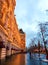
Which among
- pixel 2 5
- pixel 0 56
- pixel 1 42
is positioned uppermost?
pixel 2 5

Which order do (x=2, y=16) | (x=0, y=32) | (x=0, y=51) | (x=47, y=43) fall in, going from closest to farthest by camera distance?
(x=47, y=43) < (x=0, y=32) < (x=2, y=16) < (x=0, y=51)

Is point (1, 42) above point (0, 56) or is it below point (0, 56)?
above

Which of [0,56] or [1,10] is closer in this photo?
[1,10]

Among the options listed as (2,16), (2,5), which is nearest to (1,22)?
(2,16)

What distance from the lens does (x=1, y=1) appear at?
3052 centimetres

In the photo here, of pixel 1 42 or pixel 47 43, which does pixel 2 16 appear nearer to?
pixel 1 42

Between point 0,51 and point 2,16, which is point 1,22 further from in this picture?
point 0,51

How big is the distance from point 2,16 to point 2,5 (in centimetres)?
198

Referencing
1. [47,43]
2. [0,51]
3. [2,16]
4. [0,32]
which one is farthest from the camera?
[0,51]

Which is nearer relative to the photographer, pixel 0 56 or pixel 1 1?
pixel 1 1

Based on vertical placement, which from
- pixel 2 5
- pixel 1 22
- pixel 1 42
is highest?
pixel 2 5

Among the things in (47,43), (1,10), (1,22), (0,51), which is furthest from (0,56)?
(47,43)

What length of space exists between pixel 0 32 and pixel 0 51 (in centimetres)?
606

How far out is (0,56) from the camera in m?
33.7
